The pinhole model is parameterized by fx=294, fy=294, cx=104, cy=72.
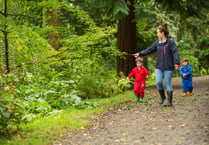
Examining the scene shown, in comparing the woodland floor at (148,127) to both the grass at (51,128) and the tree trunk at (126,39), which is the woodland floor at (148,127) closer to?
the grass at (51,128)

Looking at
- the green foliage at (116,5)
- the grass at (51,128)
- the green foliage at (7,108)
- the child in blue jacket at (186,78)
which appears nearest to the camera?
the green foliage at (7,108)

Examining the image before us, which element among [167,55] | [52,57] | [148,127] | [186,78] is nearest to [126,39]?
[186,78]

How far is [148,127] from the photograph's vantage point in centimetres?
550

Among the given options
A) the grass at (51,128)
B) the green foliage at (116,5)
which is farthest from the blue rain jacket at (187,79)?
the grass at (51,128)

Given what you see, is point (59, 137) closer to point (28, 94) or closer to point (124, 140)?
point (124, 140)

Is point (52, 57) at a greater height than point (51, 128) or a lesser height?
greater

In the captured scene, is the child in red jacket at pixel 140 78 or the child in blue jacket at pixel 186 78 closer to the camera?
the child in red jacket at pixel 140 78

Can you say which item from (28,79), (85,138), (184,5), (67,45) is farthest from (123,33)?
(85,138)

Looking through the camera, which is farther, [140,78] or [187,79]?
[187,79]

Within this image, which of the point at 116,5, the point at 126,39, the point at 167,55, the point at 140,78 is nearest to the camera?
the point at 167,55

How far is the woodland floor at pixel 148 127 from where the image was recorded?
461 centimetres

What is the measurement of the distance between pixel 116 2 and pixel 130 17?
4.39 meters

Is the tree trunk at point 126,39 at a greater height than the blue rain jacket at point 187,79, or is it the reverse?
the tree trunk at point 126,39

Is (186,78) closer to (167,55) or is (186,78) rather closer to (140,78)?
(140,78)
